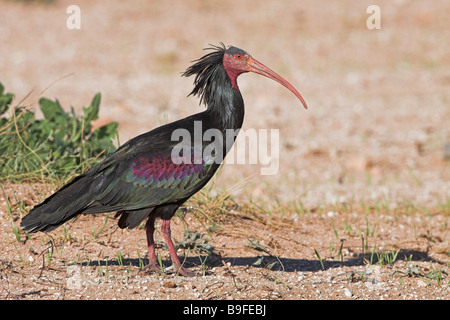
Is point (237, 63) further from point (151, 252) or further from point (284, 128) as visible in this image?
point (284, 128)

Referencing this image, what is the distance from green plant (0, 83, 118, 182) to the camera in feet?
22.2

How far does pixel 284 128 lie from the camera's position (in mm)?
12289

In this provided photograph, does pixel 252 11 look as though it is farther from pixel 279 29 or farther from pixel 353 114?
pixel 353 114

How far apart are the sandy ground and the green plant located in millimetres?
214

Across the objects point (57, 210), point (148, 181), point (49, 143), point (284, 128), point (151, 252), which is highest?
point (284, 128)

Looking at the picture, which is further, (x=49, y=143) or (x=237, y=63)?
(x=49, y=143)

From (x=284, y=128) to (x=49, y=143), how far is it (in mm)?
5992

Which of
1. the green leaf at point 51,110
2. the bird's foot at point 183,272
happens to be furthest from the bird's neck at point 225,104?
the green leaf at point 51,110

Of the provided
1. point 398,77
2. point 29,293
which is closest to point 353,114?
point 398,77

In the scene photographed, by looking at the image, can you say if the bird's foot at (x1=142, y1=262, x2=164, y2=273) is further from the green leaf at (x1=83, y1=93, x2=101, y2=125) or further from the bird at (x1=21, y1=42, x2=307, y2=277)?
the green leaf at (x1=83, y1=93, x2=101, y2=125)

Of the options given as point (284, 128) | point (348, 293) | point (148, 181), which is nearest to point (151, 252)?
point (148, 181)

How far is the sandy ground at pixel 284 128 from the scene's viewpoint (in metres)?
5.42

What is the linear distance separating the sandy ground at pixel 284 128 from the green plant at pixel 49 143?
214 millimetres

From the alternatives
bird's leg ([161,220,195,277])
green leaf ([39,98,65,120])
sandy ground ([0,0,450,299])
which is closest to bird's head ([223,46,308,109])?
bird's leg ([161,220,195,277])
